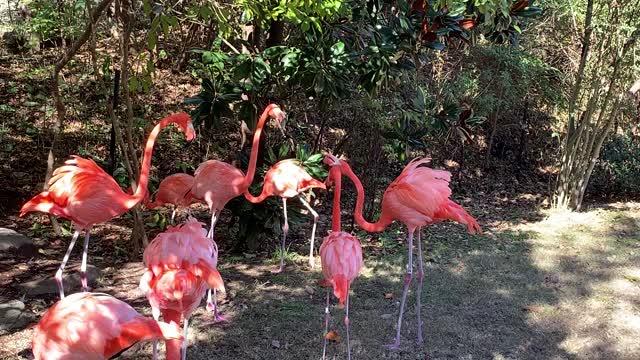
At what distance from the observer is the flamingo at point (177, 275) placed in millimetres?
2557

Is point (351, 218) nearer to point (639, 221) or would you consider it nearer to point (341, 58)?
point (341, 58)

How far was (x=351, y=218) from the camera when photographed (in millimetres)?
6504

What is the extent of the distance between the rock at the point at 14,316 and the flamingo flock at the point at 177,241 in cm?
47

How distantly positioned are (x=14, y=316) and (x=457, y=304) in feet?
10.1

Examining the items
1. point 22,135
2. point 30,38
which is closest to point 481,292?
point 22,135

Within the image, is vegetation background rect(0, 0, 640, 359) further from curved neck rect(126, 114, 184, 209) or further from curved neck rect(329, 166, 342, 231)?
curved neck rect(329, 166, 342, 231)

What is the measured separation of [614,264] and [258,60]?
3649 mm

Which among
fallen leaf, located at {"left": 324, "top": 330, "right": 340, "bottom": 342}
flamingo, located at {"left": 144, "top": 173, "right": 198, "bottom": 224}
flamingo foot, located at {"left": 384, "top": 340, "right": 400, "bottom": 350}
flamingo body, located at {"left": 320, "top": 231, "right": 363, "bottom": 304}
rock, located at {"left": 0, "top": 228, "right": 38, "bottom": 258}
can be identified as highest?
flamingo, located at {"left": 144, "top": 173, "right": 198, "bottom": 224}

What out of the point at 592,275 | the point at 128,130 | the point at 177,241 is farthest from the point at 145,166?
the point at 592,275

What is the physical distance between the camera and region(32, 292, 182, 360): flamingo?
215cm

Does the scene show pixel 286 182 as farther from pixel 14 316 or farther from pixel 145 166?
pixel 14 316

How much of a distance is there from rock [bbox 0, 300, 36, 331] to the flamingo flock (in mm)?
472

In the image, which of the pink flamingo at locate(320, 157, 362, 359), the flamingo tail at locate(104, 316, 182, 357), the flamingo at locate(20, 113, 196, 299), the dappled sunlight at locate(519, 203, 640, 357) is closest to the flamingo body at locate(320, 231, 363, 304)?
the pink flamingo at locate(320, 157, 362, 359)

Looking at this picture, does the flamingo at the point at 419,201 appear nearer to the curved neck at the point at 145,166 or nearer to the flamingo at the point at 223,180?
the flamingo at the point at 223,180
